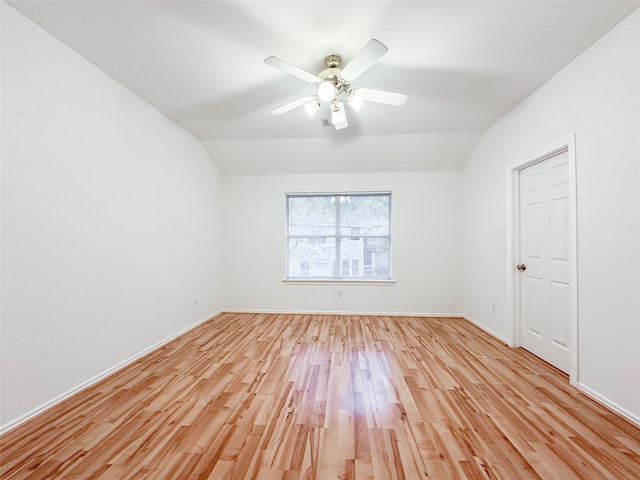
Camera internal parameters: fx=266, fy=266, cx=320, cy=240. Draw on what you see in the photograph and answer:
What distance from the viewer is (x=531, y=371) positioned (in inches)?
94.1

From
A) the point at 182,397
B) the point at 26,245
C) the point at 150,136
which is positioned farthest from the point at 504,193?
the point at 26,245

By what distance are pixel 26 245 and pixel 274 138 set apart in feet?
9.41

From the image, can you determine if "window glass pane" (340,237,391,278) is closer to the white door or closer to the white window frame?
the white window frame

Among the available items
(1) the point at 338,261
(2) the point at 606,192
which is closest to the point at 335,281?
(1) the point at 338,261

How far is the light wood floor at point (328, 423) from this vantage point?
1358 mm

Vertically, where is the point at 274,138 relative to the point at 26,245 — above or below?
above

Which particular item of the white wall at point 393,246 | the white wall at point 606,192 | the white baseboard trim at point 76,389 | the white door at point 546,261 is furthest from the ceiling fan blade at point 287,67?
the white baseboard trim at point 76,389

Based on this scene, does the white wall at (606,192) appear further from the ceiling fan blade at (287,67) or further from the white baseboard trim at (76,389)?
the white baseboard trim at (76,389)

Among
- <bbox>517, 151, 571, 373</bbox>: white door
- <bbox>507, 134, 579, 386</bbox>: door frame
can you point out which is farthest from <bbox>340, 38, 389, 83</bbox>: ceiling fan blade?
<bbox>517, 151, 571, 373</bbox>: white door

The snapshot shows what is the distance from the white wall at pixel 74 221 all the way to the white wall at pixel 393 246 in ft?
4.45

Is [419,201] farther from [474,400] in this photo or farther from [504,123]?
[474,400]

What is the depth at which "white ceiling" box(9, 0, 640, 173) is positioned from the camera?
65.8 inches

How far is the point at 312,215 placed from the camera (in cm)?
461

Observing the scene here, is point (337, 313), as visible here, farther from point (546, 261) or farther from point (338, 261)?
point (546, 261)
